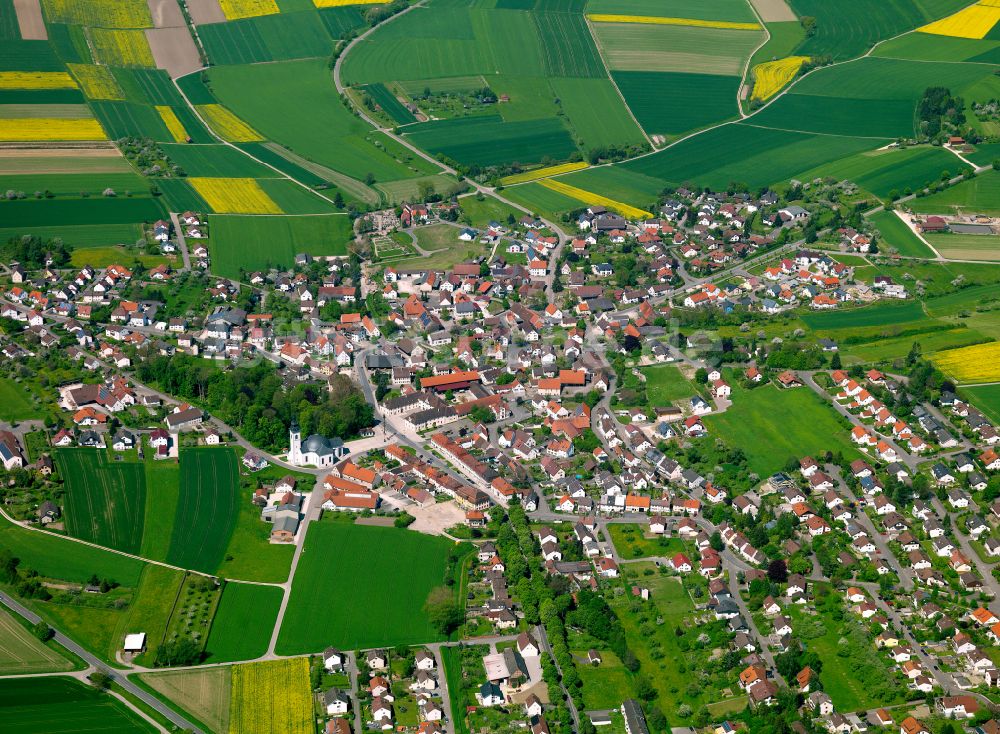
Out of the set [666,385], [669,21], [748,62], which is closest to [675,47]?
[669,21]

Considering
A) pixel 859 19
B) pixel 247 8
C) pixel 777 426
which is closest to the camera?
pixel 777 426

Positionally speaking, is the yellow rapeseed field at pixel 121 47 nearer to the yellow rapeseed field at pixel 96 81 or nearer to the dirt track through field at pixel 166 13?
the yellow rapeseed field at pixel 96 81

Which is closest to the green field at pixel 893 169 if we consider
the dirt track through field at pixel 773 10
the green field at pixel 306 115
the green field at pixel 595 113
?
the green field at pixel 595 113

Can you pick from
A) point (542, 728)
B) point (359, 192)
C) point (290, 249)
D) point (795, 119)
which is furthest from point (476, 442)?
point (795, 119)

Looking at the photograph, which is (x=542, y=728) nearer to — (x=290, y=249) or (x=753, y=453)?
(x=753, y=453)

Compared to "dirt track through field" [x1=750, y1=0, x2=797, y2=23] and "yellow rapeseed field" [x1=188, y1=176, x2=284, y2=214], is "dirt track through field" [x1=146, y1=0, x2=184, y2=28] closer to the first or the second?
"yellow rapeseed field" [x1=188, y1=176, x2=284, y2=214]

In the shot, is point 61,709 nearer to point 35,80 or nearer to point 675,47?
point 35,80
